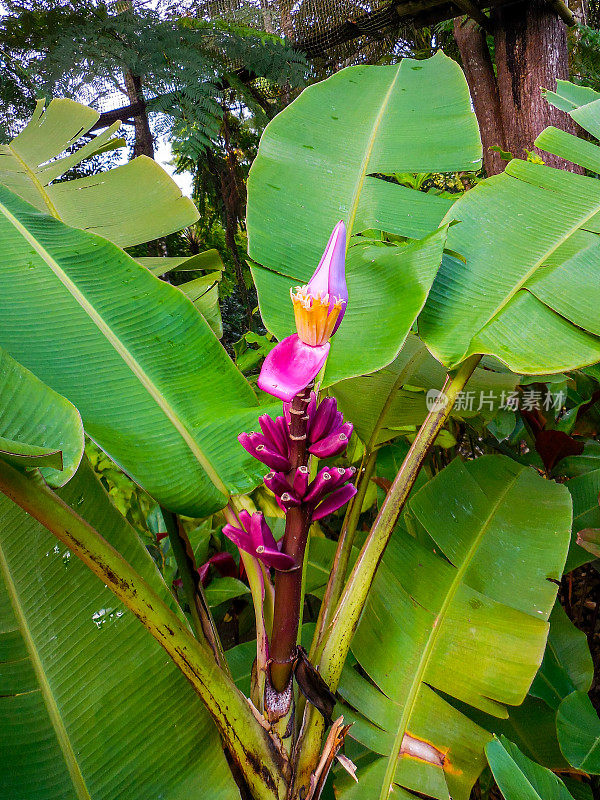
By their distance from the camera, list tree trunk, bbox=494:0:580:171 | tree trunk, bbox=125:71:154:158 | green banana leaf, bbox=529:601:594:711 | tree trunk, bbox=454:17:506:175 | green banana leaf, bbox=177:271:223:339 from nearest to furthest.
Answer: green banana leaf, bbox=529:601:594:711
green banana leaf, bbox=177:271:223:339
tree trunk, bbox=125:71:154:158
tree trunk, bbox=494:0:580:171
tree trunk, bbox=454:17:506:175

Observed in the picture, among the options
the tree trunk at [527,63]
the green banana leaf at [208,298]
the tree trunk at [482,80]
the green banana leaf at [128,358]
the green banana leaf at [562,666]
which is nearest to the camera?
the green banana leaf at [128,358]

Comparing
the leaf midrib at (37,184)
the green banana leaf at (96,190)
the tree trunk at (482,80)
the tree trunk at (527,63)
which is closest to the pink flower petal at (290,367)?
the green banana leaf at (96,190)

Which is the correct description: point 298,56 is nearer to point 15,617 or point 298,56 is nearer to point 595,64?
point 595,64

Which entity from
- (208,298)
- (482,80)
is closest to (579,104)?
(208,298)

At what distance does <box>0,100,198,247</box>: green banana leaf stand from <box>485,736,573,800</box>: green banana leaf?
81cm

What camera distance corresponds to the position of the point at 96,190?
39.2 inches

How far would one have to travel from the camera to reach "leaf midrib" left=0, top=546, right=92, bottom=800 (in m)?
0.48

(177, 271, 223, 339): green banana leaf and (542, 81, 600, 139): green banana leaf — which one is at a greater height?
(542, 81, 600, 139): green banana leaf

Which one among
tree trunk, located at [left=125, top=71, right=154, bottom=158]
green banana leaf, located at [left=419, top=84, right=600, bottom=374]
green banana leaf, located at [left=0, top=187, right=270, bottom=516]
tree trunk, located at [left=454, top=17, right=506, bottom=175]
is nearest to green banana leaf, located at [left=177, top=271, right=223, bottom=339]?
green banana leaf, located at [left=0, top=187, right=270, bottom=516]

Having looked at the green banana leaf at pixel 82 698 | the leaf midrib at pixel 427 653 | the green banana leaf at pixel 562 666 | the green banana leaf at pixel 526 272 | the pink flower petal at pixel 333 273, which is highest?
the pink flower petal at pixel 333 273

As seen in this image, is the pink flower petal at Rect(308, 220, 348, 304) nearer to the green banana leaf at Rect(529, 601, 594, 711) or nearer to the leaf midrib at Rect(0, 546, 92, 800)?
the leaf midrib at Rect(0, 546, 92, 800)

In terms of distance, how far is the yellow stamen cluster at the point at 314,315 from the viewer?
393 mm

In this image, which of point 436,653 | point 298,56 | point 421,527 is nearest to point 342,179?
point 421,527

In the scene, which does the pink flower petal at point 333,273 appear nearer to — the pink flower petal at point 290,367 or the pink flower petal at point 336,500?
the pink flower petal at point 290,367
